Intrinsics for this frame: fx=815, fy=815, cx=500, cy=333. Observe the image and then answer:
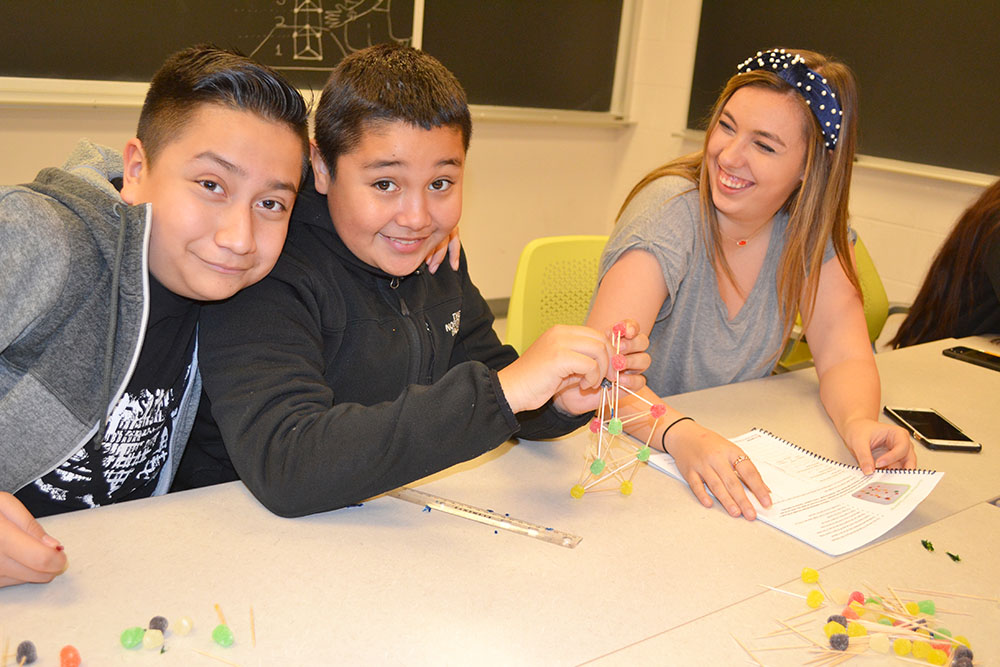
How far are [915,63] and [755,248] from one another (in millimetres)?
2207

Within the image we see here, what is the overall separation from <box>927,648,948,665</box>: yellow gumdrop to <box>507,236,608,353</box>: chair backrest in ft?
4.10

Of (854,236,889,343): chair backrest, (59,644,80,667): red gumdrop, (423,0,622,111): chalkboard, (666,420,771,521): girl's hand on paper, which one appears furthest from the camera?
(423,0,622,111): chalkboard

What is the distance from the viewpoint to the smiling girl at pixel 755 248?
5.90 feet

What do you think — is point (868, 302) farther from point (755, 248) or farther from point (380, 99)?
point (380, 99)

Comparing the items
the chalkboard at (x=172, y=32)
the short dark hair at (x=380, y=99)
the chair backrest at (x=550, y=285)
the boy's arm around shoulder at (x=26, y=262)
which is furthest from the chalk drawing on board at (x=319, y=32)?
the boy's arm around shoulder at (x=26, y=262)

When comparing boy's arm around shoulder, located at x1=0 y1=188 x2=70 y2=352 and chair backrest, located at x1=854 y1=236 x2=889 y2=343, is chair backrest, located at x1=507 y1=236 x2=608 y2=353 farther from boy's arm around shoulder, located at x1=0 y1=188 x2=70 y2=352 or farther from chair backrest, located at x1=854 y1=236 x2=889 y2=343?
boy's arm around shoulder, located at x1=0 y1=188 x2=70 y2=352

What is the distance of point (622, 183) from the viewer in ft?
16.0

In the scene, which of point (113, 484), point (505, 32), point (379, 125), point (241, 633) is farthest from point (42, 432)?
point (505, 32)

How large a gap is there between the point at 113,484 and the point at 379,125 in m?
0.71

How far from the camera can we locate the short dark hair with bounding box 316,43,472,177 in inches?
51.6

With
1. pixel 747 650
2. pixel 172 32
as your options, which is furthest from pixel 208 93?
pixel 172 32

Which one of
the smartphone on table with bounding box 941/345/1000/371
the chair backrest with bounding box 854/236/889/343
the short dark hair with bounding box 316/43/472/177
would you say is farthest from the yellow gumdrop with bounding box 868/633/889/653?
the chair backrest with bounding box 854/236/889/343

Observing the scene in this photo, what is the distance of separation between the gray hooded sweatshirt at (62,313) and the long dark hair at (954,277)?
2.39m

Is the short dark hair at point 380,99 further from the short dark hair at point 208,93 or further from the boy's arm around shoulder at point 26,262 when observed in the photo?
the boy's arm around shoulder at point 26,262
